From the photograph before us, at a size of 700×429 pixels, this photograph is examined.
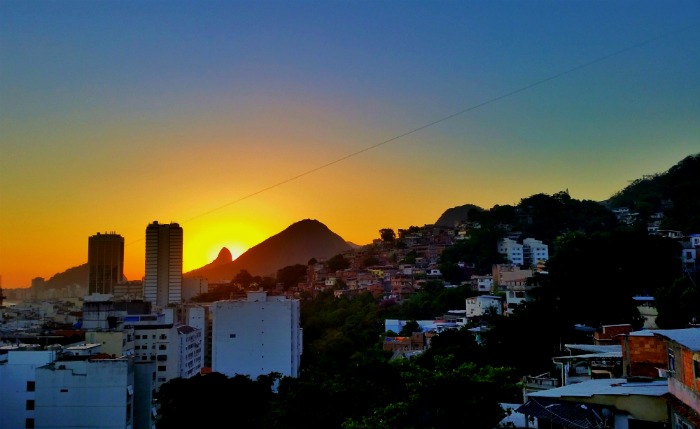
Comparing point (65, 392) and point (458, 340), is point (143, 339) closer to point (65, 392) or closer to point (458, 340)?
point (65, 392)

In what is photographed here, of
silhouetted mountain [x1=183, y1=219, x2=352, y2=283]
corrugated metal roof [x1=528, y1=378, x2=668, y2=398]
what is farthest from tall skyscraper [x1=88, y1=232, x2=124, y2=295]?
corrugated metal roof [x1=528, y1=378, x2=668, y2=398]

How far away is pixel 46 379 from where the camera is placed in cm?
1795

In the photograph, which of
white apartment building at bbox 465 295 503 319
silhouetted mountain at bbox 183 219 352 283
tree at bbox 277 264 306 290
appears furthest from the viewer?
silhouetted mountain at bbox 183 219 352 283

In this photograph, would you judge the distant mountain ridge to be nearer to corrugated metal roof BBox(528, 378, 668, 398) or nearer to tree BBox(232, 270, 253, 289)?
tree BBox(232, 270, 253, 289)

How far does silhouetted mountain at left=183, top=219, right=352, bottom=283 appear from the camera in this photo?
135 metres

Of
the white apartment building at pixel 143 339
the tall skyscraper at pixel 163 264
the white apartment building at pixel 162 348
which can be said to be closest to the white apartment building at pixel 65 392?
the white apartment building at pixel 143 339

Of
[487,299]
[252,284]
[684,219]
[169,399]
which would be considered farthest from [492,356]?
[252,284]

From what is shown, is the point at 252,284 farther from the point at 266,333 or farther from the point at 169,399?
the point at 169,399

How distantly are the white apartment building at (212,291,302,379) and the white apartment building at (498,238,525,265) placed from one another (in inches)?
841

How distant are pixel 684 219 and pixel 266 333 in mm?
23267

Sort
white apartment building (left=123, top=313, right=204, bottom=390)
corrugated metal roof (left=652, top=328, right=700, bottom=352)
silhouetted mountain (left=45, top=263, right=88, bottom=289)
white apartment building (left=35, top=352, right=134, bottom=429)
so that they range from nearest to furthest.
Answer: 1. corrugated metal roof (left=652, top=328, right=700, bottom=352)
2. white apartment building (left=35, top=352, right=134, bottom=429)
3. white apartment building (left=123, top=313, right=204, bottom=390)
4. silhouetted mountain (left=45, top=263, right=88, bottom=289)

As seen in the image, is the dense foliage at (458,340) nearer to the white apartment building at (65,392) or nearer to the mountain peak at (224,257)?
the white apartment building at (65,392)

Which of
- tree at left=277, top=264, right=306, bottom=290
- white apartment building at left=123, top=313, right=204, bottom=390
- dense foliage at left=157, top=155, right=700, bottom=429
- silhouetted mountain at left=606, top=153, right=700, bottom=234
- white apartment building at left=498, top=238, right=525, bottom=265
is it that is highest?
silhouetted mountain at left=606, top=153, right=700, bottom=234

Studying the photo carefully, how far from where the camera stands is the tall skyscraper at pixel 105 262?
83.9 m
